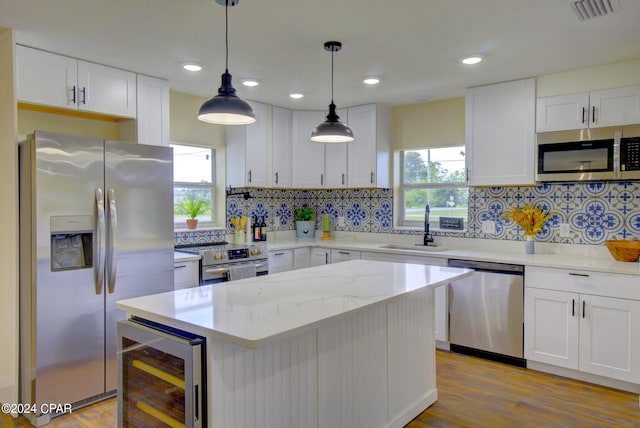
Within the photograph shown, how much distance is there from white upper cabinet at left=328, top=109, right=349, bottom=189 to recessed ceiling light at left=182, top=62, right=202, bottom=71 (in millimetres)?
1895

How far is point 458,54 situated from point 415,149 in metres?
1.73

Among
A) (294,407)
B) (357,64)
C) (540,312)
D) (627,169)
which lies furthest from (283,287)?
(627,169)

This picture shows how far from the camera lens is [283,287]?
234 centimetres

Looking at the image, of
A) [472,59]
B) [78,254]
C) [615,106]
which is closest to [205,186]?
[78,254]

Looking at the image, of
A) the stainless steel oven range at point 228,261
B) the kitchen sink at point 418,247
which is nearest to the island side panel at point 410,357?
the kitchen sink at point 418,247

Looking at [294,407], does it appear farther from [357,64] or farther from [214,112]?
[357,64]

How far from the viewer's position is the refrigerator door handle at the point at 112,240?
2.92 m

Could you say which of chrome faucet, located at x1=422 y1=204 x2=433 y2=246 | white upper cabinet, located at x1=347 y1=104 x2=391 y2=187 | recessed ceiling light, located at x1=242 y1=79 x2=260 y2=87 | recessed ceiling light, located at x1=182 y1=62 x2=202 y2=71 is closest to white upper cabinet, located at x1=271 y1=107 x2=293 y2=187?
white upper cabinet, located at x1=347 y1=104 x2=391 y2=187

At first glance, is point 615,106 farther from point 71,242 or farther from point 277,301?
point 71,242

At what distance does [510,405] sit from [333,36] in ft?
8.84

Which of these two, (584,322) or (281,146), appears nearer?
(584,322)

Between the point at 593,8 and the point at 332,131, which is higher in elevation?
the point at 593,8

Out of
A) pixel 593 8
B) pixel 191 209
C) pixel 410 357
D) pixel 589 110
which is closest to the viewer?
pixel 593 8

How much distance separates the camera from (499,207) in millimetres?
4188
